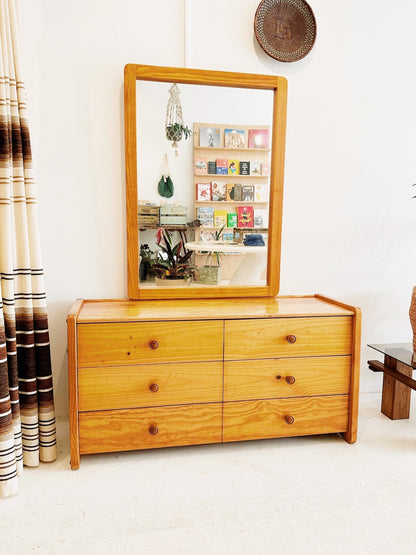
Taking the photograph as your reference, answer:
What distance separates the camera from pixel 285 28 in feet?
6.77

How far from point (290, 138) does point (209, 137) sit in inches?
17.1

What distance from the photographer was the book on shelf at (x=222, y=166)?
2018 millimetres

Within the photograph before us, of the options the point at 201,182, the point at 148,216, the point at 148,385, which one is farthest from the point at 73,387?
the point at 201,182

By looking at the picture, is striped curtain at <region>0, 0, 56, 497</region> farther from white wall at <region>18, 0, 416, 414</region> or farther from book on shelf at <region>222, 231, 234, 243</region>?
book on shelf at <region>222, 231, 234, 243</region>

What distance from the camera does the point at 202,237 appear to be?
2.05 metres

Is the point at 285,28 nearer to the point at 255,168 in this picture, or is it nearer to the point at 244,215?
the point at 255,168

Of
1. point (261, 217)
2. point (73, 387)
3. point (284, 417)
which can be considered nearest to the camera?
point (73, 387)

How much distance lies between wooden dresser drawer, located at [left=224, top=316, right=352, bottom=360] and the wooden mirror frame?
1.09 feet

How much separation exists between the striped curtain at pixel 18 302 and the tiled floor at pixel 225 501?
0.14m

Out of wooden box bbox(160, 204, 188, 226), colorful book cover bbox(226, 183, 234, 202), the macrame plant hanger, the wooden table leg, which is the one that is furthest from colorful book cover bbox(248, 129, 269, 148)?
the wooden table leg

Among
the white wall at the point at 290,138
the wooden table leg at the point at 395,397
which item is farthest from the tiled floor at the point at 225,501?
the white wall at the point at 290,138

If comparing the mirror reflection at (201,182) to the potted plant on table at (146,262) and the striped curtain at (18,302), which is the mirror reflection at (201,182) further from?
the striped curtain at (18,302)

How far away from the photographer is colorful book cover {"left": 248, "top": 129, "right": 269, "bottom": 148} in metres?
2.04

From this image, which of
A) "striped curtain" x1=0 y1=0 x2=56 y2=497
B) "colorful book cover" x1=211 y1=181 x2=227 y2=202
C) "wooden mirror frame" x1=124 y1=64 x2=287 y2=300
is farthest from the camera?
"colorful book cover" x1=211 y1=181 x2=227 y2=202
